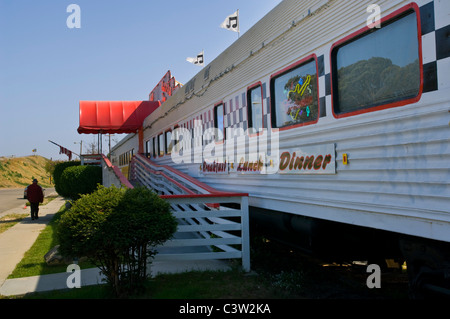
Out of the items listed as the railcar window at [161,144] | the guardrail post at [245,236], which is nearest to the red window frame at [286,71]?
the guardrail post at [245,236]

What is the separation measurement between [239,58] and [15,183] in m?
75.5

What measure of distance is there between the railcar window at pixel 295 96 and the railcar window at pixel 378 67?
443mm

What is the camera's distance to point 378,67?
377 centimetres

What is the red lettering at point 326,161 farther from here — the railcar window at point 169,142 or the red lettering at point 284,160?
the railcar window at point 169,142

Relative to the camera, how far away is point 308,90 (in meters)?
4.86

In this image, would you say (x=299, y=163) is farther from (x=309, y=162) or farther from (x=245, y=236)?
(x=245, y=236)

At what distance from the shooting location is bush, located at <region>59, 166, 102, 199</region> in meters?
17.1

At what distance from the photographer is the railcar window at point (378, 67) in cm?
341

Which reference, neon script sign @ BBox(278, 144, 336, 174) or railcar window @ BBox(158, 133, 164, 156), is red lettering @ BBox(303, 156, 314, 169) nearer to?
neon script sign @ BBox(278, 144, 336, 174)

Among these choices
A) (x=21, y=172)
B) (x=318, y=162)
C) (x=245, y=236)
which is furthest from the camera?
(x=21, y=172)

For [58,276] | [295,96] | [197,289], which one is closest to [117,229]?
[197,289]

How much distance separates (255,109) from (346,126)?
223 centimetres
